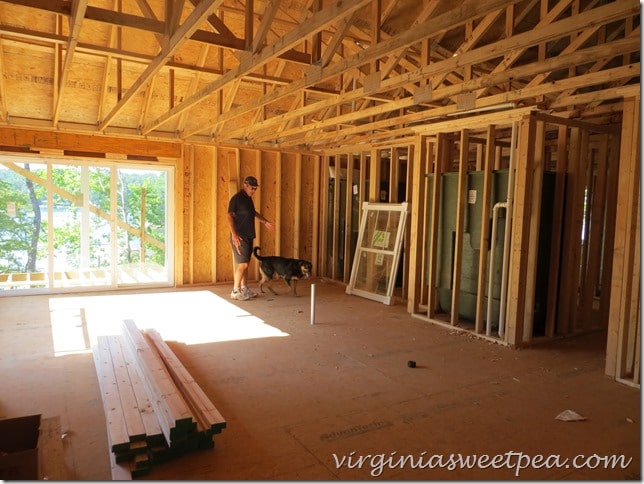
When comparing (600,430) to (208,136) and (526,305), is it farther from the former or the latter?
(208,136)

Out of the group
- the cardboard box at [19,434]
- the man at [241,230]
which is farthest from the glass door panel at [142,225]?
the cardboard box at [19,434]

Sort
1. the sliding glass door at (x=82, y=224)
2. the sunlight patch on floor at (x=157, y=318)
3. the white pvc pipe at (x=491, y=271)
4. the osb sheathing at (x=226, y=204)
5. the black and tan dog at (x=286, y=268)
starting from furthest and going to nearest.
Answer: the osb sheathing at (x=226, y=204) → the black and tan dog at (x=286, y=268) → the sliding glass door at (x=82, y=224) → the white pvc pipe at (x=491, y=271) → the sunlight patch on floor at (x=157, y=318)

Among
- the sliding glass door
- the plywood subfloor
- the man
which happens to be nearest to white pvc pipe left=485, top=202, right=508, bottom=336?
the plywood subfloor

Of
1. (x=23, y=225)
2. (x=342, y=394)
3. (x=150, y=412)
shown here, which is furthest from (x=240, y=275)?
(x=150, y=412)

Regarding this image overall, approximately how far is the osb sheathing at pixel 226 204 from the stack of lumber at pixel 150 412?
461 cm

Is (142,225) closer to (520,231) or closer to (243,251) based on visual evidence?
(243,251)

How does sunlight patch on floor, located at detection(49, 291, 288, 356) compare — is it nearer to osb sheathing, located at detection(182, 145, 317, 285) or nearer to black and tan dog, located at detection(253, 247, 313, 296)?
black and tan dog, located at detection(253, 247, 313, 296)

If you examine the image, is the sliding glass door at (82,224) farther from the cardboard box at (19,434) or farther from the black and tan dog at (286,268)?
the cardboard box at (19,434)

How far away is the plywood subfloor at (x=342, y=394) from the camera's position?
263 cm

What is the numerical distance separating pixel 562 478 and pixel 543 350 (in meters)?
2.60

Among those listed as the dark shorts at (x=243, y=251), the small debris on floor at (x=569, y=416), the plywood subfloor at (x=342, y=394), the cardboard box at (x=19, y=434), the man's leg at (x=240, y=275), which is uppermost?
the dark shorts at (x=243, y=251)

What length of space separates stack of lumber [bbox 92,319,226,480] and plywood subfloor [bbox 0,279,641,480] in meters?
0.10

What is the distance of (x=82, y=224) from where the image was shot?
7.58 metres

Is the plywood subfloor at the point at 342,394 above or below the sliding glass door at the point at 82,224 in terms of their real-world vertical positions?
below
